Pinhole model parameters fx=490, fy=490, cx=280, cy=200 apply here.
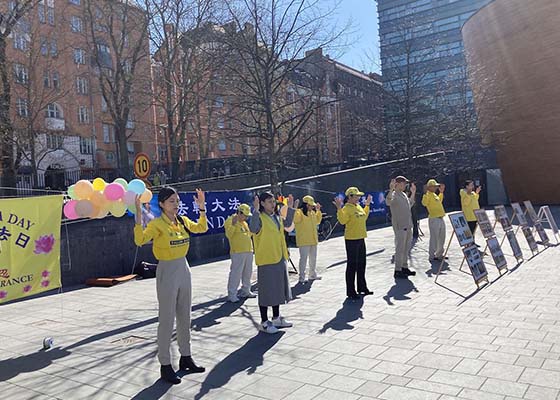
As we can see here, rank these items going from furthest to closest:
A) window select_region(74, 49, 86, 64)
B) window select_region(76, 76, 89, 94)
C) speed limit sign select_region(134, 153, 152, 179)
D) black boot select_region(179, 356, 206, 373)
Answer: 1. window select_region(76, 76, 89, 94)
2. window select_region(74, 49, 86, 64)
3. speed limit sign select_region(134, 153, 152, 179)
4. black boot select_region(179, 356, 206, 373)

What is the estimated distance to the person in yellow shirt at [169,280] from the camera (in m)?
4.82

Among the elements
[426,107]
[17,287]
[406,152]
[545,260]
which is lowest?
[545,260]

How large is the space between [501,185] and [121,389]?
1360 inches

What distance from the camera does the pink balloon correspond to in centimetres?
649

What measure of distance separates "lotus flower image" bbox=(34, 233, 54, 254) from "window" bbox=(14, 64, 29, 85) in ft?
71.5

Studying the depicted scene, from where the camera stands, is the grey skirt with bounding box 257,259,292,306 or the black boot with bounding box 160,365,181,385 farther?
the grey skirt with bounding box 257,259,292,306

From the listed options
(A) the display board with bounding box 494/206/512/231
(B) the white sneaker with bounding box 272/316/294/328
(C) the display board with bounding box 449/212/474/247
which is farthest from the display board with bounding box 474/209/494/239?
(B) the white sneaker with bounding box 272/316/294/328

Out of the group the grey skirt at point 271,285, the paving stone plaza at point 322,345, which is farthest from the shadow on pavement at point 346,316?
the grey skirt at point 271,285

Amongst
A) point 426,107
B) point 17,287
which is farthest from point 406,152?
point 17,287

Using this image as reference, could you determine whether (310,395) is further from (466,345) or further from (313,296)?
(313,296)

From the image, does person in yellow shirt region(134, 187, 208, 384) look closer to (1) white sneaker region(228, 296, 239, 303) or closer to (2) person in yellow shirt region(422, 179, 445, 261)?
(1) white sneaker region(228, 296, 239, 303)

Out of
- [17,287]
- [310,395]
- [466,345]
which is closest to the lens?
[310,395]

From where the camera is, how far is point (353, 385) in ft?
14.6

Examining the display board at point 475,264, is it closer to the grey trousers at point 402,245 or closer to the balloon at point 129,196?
the grey trousers at point 402,245
